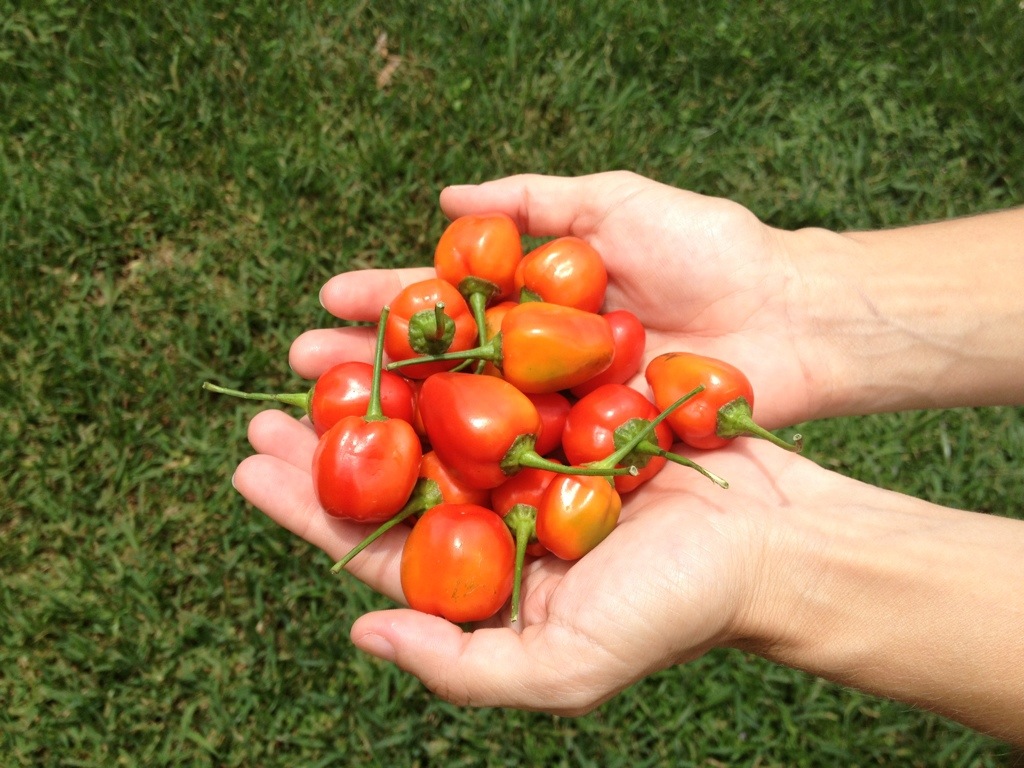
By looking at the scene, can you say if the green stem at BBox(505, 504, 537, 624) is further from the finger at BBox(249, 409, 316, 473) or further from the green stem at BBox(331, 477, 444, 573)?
the finger at BBox(249, 409, 316, 473)

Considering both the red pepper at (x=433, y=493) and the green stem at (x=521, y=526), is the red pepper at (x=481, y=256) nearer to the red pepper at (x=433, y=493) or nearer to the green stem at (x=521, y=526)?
the red pepper at (x=433, y=493)

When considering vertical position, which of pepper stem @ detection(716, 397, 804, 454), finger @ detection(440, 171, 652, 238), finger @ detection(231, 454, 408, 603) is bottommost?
finger @ detection(231, 454, 408, 603)

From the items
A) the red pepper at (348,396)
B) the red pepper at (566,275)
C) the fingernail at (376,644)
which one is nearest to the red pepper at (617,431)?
the red pepper at (566,275)

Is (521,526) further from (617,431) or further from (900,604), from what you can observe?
(900,604)

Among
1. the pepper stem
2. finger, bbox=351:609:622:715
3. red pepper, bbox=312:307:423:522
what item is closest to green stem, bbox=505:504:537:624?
finger, bbox=351:609:622:715

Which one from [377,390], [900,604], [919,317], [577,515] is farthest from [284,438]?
[919,317]
